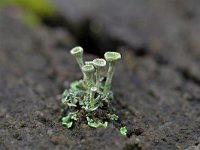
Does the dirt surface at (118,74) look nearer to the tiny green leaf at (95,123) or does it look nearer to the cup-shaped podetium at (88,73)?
Result: the tiny green leaf at (95,123)

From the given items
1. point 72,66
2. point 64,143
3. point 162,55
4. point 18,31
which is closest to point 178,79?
point 162,55

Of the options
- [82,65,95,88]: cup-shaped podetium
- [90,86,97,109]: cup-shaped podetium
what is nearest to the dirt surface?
[90,86,97,109]: cup-shaped podetium

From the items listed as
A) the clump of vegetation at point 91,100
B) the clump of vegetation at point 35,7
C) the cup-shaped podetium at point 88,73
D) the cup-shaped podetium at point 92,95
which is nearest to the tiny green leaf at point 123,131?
the clump of vegetation at point 91,100

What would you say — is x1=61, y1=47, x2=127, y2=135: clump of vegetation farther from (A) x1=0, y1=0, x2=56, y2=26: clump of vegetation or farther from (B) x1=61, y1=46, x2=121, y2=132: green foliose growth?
(A) x1=0, y1=0, x2=56, y2=26: clump of vegetation

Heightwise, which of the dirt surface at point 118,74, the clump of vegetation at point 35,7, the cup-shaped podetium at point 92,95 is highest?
the clump of vegetation at point 35,7

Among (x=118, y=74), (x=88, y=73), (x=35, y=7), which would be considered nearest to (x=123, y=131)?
(x=88, y=73)

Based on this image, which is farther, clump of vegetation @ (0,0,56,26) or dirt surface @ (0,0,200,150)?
clump of vegetation @ (0,0,56,26)
